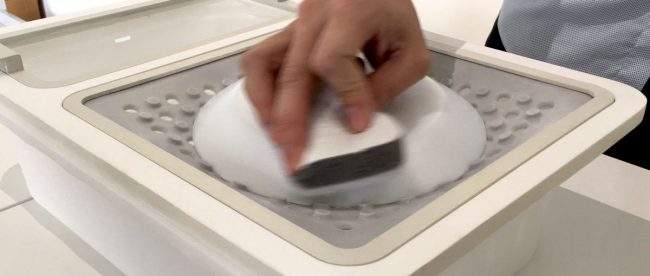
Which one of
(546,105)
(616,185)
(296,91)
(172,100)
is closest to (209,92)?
(172,100)

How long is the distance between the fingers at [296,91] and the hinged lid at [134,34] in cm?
19

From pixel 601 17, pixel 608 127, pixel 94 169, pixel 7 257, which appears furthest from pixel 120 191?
pixel 601 17

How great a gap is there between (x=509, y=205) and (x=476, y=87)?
19 centimetres

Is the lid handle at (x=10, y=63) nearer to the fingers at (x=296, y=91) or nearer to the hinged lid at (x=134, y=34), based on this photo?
the hinged lid at (x=134, y=34)

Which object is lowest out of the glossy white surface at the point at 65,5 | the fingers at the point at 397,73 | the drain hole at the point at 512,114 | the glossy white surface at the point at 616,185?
the glossy white surface at the point at 65,5

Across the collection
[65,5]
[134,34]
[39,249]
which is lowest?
[65,5]

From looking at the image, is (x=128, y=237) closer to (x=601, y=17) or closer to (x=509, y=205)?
(x=509, y=205)

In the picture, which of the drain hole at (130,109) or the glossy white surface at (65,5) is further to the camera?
the glossy white surface at (65,5)

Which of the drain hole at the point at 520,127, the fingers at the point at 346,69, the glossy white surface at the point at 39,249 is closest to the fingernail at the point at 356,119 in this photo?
the fingers at the point at 346,69

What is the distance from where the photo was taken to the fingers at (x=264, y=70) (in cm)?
40

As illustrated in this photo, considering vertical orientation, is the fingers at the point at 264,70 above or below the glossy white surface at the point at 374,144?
above

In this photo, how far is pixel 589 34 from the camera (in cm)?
66

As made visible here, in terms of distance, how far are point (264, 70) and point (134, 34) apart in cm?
33

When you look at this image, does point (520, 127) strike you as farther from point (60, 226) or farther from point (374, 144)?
point (60, 226)
